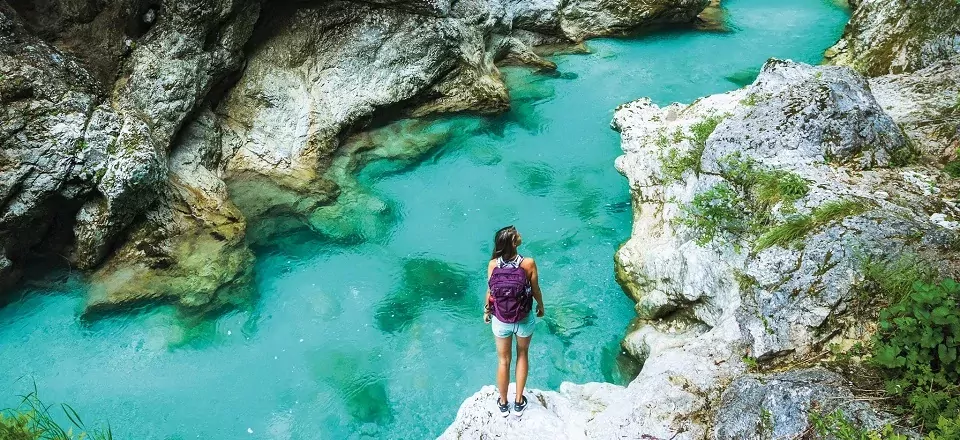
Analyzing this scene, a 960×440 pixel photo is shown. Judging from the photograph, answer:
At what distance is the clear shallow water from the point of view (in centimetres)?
691

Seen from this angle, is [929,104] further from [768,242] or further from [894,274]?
[894,274]

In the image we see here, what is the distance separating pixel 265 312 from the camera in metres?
8.15

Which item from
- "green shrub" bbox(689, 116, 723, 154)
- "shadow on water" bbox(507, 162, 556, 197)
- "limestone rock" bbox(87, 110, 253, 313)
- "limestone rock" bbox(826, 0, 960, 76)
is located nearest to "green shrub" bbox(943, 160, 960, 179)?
"green shrub" bbox(689, 116, 723, 154)


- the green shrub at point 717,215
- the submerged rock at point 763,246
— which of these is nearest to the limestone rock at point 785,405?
the submerged rock at point 763,246

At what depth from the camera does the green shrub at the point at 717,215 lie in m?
6.15

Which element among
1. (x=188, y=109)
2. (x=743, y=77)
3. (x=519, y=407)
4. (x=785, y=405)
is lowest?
(x=743, y=77)

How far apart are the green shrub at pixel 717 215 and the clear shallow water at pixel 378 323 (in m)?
1.76

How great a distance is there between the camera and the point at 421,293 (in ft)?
27.2

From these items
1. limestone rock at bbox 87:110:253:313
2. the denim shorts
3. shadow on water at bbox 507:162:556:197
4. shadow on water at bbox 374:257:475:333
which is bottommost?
shadow on water at bbox 374:257:475:333

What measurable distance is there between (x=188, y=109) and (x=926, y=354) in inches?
386

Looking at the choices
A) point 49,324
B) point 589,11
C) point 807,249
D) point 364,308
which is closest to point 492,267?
point 807,249

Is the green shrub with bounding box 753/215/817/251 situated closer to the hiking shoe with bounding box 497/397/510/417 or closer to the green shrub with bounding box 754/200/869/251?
the green shrub with bounding box 754/200/869/251

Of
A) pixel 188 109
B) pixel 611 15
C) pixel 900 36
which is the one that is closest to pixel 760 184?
pixel 900 36

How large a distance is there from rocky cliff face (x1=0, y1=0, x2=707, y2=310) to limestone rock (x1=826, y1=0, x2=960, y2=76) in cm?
635
